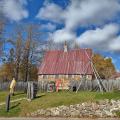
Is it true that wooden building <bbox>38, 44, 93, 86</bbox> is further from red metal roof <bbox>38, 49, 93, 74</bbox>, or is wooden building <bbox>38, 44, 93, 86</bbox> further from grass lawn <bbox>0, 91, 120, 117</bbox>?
grass lawn <bbox>0, 91, 120, 117</bbox>

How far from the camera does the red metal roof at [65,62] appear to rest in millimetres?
49622

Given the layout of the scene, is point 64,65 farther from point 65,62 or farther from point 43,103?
point 43,103

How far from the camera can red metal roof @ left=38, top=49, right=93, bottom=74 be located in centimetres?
4962

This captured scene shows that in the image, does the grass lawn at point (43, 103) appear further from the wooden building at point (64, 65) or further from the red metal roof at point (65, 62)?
the red metal roof at point (65, 62)

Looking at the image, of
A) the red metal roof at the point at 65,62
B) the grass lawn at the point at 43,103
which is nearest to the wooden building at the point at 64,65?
the red metal roof at the point at 65,62

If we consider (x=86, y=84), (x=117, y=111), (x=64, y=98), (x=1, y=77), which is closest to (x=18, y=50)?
(x=1, y=77)

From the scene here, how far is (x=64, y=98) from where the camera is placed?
24250 mm

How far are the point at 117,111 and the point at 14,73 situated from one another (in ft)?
156

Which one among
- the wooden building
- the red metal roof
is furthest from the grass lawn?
the red metal roof

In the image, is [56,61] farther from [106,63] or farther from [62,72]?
[106,63]

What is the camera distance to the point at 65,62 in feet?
168

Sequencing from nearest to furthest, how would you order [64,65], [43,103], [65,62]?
1. [43,103]
2. [64,65]
3. [65,62]

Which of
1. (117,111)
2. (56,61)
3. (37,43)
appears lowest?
(117,111)

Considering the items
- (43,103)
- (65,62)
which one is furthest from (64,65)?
(43,103)
